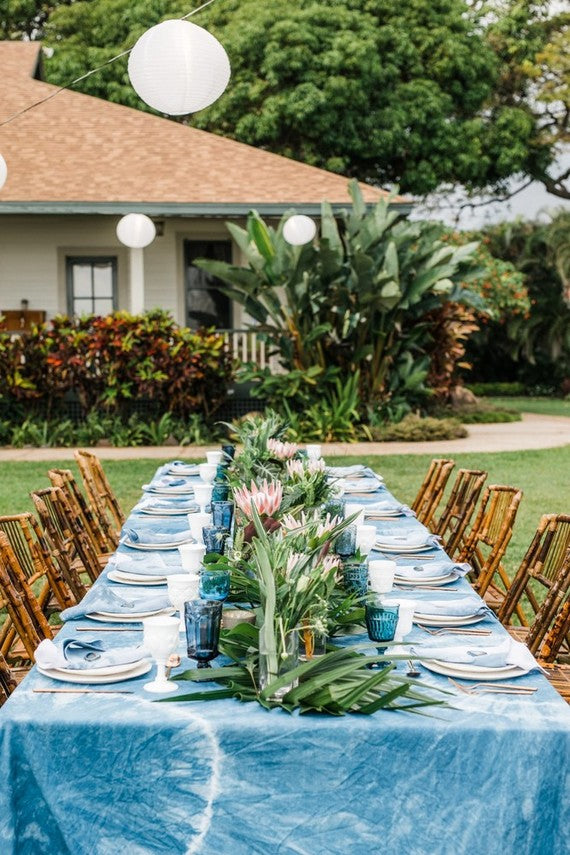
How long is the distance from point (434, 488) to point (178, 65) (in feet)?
10.6

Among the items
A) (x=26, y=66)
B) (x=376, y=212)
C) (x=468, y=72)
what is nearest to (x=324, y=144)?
(x=468, y=72)

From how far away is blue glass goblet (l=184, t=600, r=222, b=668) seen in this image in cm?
305

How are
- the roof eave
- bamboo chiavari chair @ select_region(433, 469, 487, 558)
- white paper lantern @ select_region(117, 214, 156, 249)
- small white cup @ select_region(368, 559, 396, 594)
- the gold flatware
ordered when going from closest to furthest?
the gold flatware → small white cup @ select_region(368, 559, 396, 594) → bamboo chiavari chair @ select_region(433, 469, 487, 558) → white paper lantern @ select_region(117, 214, 156, 249) → the roof eave

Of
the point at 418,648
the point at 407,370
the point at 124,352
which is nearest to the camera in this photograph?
the point at 418,648

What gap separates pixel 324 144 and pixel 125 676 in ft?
83.4

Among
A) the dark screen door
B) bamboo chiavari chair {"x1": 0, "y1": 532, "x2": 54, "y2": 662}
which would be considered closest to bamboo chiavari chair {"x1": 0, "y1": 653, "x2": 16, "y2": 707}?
bamboo chiavari chair {"x1": 0, "y1": 532, "x2": 54, "y2": 662}

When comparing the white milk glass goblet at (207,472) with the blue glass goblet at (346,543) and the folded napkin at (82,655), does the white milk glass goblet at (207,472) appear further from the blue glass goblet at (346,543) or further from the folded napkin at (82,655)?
the folded napkin at (82,655)

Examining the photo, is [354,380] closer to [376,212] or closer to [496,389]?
[376,212]

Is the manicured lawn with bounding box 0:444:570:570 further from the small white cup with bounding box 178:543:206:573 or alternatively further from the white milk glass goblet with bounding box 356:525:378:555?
the small white cup with bounding box 178:543:206:573

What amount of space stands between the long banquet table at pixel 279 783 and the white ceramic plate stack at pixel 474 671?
0.32 m

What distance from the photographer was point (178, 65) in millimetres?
6809

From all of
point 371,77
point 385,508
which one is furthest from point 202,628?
point 371,77

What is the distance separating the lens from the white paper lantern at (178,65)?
6762 millimetres

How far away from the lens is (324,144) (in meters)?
27.2
